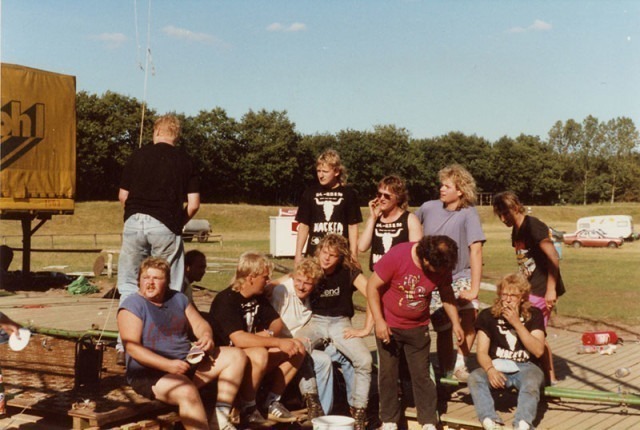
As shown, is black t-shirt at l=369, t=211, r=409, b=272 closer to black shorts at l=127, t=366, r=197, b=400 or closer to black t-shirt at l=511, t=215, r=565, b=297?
black t-shirt at l=511, t=215, r=565, b=297

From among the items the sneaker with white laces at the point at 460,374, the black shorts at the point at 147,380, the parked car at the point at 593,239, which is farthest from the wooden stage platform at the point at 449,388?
the parked car at the point at 593,239

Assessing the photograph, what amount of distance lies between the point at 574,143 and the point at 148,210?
116016 millimetres

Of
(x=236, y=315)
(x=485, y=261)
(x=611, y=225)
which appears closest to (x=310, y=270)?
(x=236, y=315)

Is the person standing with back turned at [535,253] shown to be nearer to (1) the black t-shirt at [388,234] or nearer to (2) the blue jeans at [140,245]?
(1) the black t-shirt at [388,234]

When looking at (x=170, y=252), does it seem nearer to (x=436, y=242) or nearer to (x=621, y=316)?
(x=436, y=242)

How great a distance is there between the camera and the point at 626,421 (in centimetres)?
552

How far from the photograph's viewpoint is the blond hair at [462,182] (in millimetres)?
5895

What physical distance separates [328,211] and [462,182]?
42.5 inches

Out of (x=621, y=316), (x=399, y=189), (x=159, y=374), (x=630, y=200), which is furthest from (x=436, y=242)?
(x=630, y=200)

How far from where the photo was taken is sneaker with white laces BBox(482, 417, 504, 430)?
5004mm

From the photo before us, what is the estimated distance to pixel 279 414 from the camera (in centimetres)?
505

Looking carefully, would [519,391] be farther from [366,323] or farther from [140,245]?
[140,245]

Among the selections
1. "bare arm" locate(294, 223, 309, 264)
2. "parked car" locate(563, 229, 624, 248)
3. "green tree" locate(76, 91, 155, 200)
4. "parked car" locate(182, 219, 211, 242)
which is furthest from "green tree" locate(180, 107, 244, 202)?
"bare arm" locate(294, 223, 309, 264)

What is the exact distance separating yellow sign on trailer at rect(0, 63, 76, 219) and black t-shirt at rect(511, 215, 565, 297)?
11.1 meters
